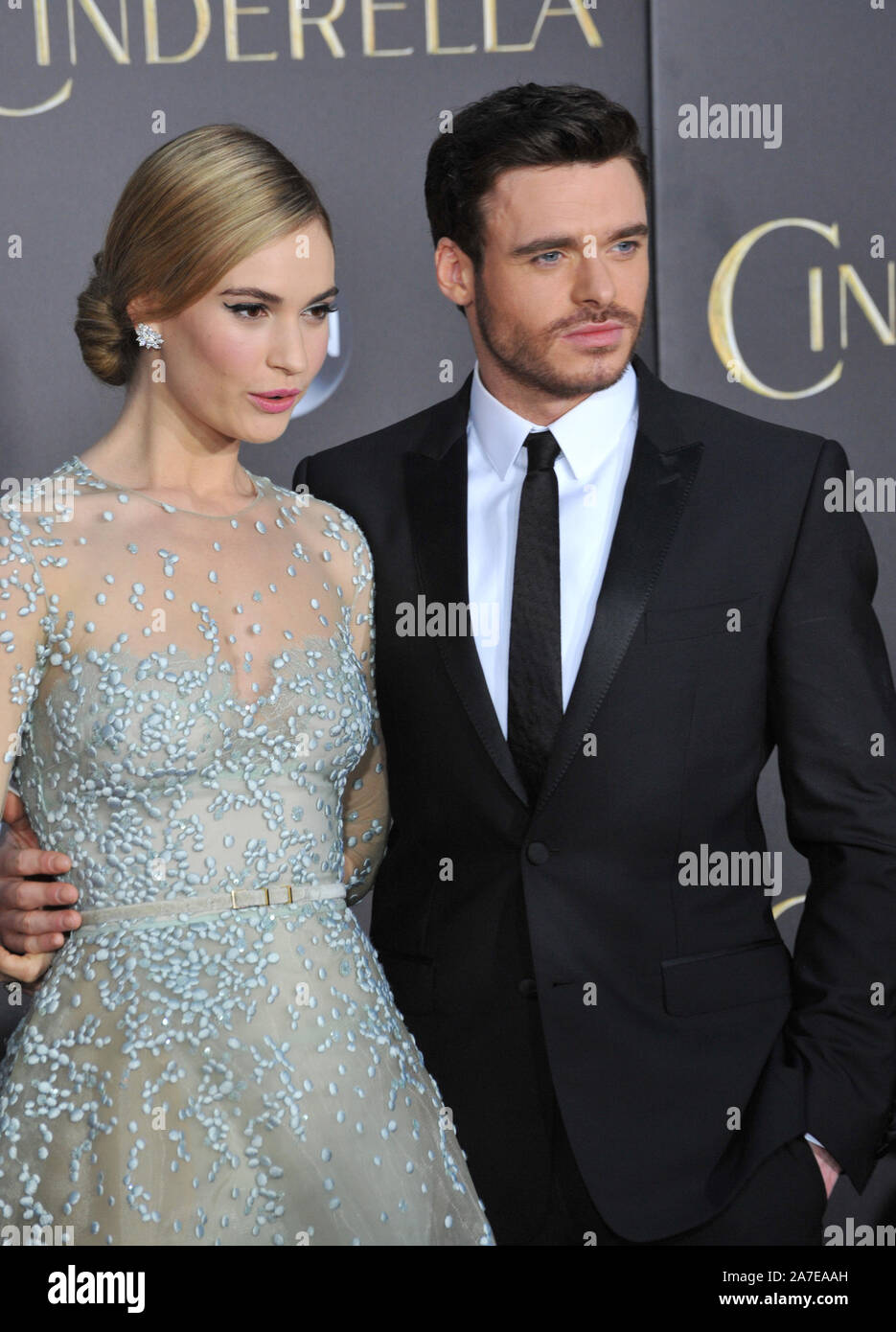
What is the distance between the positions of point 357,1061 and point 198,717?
1.49 feet

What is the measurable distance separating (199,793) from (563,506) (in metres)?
0.65

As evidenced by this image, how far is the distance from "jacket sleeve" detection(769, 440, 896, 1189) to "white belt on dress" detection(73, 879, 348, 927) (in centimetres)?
70

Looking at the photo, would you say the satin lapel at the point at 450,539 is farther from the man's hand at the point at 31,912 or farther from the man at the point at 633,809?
the man's hand at the point at 31,912

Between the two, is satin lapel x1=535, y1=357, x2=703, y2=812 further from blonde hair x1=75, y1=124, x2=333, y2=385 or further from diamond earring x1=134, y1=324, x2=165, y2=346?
diamond earring x1=134, y1=324, x2=165, y2=346

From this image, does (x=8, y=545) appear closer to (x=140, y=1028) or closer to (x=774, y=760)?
(x=140, y=1028)

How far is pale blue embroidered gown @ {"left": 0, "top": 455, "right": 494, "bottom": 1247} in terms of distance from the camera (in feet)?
6.34

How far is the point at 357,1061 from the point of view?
2021 mm

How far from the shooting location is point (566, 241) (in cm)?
234

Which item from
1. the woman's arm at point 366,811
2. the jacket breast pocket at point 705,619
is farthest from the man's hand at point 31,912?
the jacket breast pocket at point 705,619

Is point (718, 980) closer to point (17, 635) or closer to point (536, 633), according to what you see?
point (536, 633)

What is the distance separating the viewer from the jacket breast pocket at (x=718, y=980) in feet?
7.24

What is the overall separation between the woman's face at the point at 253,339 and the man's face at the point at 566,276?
313 mm

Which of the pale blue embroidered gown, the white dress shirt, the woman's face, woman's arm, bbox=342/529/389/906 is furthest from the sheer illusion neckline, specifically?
the white dress shirt
